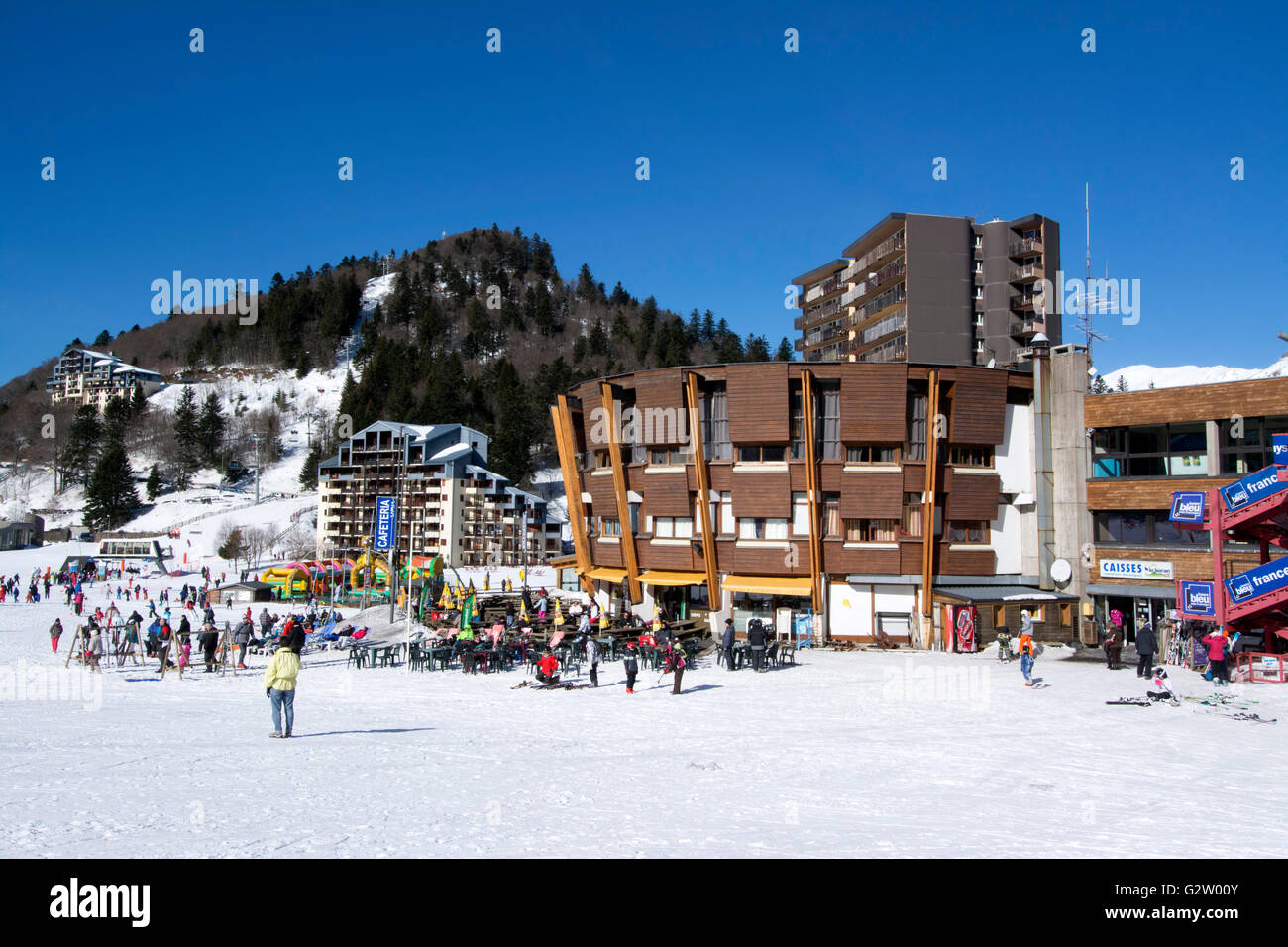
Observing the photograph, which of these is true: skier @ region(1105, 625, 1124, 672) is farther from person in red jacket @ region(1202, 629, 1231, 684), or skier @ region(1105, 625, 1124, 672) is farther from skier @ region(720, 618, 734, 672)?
skier @ region(720, 618, 734, 672)

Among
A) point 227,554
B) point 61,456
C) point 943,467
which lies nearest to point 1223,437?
point 943,467

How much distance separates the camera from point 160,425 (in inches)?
5335

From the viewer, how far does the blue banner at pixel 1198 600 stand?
24.9 metres

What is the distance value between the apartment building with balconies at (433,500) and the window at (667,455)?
153 feet

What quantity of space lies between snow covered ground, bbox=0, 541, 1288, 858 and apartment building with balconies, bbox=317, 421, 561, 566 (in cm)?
6186

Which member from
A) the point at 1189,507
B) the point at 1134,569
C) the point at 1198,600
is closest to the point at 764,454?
the point at 1134,569

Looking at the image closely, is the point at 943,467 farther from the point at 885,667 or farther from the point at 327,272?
the point at 327,272

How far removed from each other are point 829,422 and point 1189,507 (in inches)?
516

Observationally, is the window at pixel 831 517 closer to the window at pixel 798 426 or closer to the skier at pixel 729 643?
the window at pixel 798 426

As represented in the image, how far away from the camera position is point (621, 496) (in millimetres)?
38594

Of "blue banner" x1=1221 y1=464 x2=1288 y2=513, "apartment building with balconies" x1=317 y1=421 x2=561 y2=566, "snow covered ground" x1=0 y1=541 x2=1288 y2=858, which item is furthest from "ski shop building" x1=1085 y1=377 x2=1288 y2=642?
"apartment building with balconies" x1=317 y1=421 x2=561 y2=566

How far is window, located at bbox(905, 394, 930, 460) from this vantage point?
112ft

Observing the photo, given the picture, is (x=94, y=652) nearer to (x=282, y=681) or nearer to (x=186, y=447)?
(x=282, y=681)
